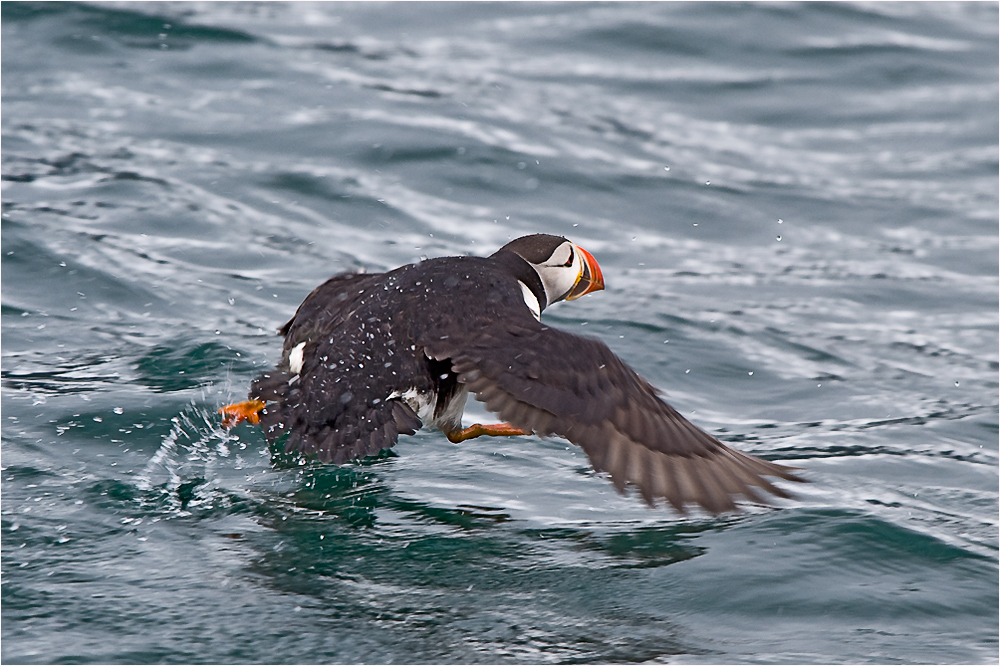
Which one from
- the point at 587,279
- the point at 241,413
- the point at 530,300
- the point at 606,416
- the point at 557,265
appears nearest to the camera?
the point at 606,416

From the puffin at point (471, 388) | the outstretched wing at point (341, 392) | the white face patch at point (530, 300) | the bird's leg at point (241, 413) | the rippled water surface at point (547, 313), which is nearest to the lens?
the rippled water surface at point (547, 313)

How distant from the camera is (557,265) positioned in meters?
5.41

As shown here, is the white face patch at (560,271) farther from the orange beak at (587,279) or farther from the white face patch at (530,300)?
the white face patch at (530,300)

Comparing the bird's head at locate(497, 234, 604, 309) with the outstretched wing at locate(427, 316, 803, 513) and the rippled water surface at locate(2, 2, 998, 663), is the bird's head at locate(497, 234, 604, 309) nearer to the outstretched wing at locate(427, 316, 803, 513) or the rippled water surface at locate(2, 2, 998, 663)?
the rippled water surface at locate(2, 2, 998, 663)

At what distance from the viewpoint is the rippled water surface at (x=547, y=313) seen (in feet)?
13.1

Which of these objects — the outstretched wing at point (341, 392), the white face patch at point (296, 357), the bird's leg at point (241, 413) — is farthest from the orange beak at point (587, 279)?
the bird's leg at point (241, 413)

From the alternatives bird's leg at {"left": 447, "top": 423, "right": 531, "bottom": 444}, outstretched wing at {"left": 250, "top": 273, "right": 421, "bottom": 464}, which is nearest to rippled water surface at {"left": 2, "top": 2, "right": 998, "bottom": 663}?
bird's leg at {"left": 447, "top": 423, "right": 531, "bottom": 444}

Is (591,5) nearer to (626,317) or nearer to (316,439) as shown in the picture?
(626,317)

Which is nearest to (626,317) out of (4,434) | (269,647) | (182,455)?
(182,455)

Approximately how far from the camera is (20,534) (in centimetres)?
405

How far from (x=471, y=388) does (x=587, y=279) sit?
4.67ft

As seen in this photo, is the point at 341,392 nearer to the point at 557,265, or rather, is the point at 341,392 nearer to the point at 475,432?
the point at 475,432

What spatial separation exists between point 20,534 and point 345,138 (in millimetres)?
5975

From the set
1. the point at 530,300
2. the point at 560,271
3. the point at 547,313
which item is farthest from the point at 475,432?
the point at 547,313
